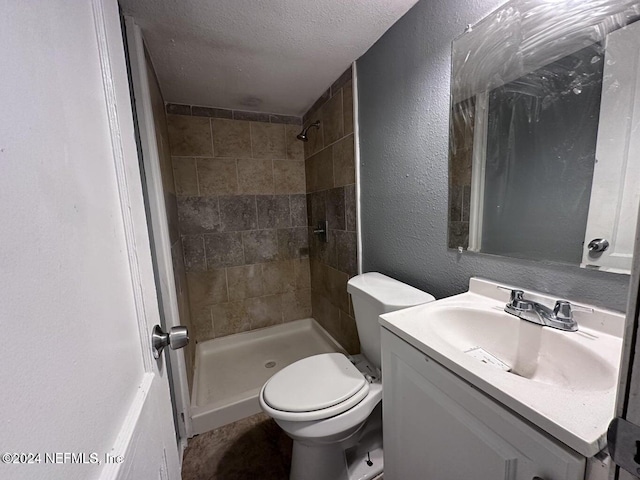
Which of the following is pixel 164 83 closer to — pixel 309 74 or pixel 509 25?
pixel 309 74

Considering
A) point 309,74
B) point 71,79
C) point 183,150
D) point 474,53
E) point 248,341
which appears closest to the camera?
point 71,79

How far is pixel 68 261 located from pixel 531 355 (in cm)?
103

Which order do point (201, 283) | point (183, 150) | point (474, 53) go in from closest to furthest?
point (474, 53) → point (183, 150) → point (201, 283)

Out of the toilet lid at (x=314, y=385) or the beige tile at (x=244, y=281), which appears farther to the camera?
the beige tile at (x=244, y=281)

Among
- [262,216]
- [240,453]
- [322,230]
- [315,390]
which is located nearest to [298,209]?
[262,216]

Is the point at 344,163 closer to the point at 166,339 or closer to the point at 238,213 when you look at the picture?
the point at 238,213

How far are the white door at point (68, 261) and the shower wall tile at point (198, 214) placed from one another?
1600 millimetres

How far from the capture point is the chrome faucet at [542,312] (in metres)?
0.67

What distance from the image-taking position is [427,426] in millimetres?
671

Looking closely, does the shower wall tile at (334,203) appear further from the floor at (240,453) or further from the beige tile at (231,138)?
the floor at (240,453)

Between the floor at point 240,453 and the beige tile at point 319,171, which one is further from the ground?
the beige tile at point 319,171

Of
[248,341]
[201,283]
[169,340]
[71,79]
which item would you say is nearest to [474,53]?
[71,79]

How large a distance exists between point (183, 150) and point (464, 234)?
1.98m

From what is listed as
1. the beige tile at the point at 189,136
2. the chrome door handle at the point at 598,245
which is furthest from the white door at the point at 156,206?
the chrome door handle at the point at 598,245
